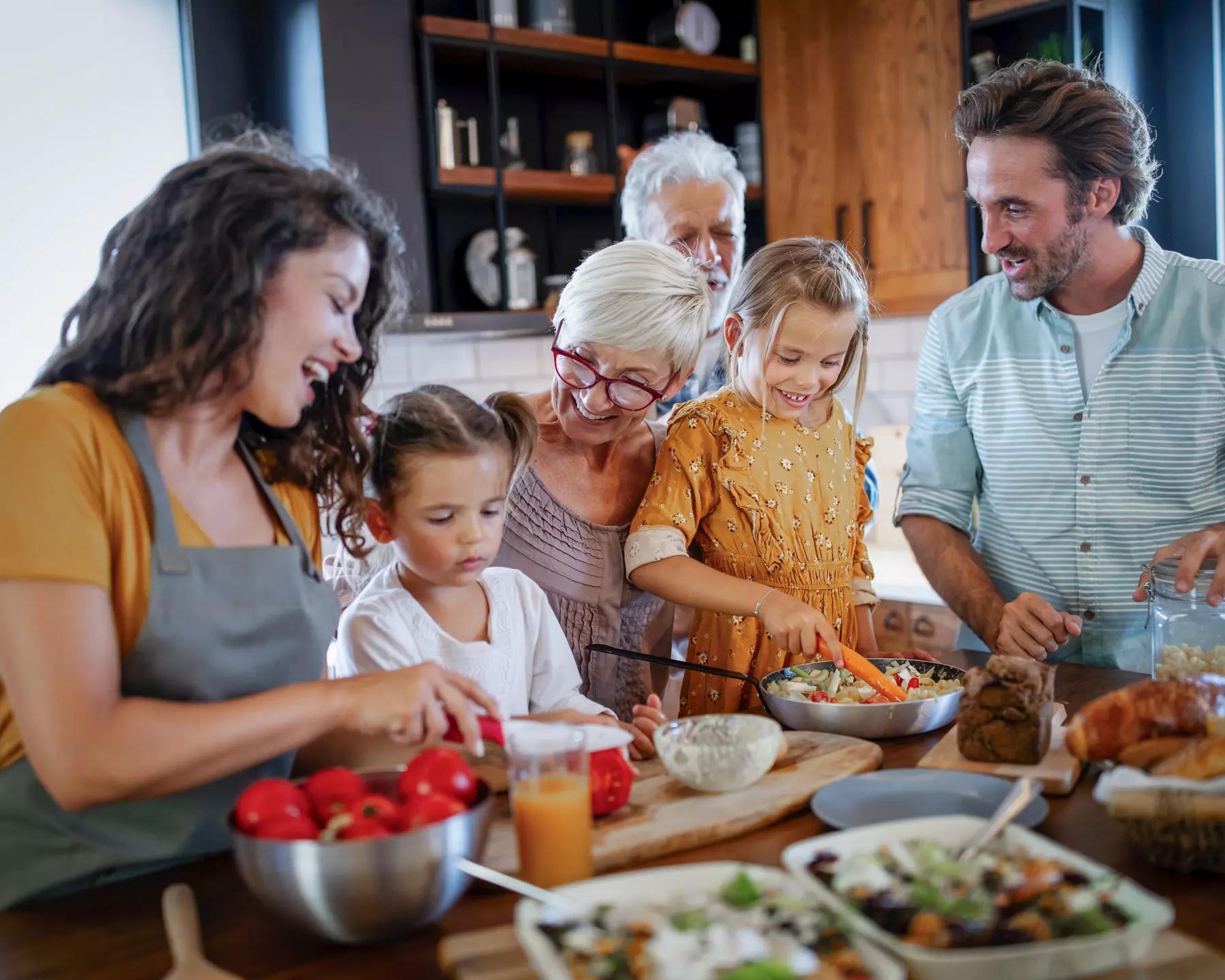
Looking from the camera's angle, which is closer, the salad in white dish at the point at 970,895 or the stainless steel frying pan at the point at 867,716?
the salad in white dish at the point at 970,895

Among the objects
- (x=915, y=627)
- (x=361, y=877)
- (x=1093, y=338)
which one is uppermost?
(x=1093, y=338)

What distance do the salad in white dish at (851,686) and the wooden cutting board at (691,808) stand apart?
13 centimetres

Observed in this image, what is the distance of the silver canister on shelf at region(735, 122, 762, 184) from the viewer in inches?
165

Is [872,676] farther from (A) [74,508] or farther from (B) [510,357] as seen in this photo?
(B) [510,357]

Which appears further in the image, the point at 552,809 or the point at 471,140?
the point at 471,140

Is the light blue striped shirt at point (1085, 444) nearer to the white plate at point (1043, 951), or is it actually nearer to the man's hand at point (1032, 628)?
the man's hand at point (1032, 628)

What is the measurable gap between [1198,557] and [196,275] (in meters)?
1.46

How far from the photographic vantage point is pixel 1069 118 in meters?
2.30

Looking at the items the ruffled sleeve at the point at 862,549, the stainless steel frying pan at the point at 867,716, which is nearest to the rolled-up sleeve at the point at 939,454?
the ruffled sleeve at the point at 862,549

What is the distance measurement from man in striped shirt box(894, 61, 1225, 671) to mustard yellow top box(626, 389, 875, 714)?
0.39 meters

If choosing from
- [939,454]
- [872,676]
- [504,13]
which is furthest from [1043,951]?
[504,13]

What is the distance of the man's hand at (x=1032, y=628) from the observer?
1917 mm

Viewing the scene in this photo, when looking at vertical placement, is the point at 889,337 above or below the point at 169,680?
above

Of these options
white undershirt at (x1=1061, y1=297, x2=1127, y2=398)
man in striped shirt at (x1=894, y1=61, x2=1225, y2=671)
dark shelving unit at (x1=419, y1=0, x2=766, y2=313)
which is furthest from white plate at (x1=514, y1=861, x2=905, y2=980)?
dark shelving unit at (x1=419, y1=0, x2=766, y2=313)
